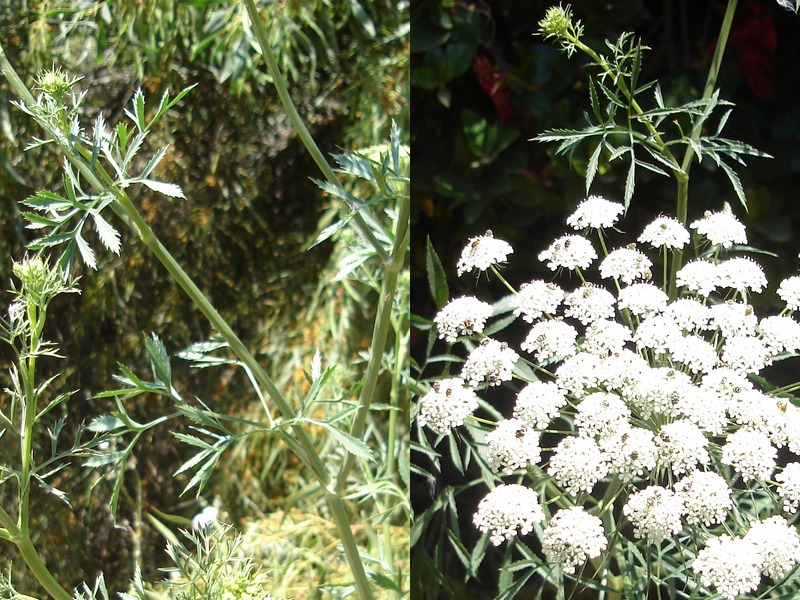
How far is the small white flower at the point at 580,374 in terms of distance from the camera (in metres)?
0.67

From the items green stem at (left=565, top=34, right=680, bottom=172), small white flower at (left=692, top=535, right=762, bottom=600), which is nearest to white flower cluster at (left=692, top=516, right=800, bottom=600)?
small white flower at (left=692, top=535, right=762, bottom=600)

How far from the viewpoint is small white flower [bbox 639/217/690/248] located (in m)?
0.72

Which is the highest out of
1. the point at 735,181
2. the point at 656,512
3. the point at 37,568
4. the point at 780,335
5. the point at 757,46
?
the point at 757,46

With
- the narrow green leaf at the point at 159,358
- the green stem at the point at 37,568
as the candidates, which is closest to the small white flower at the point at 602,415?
the narrow green leaf at the point at 159,358

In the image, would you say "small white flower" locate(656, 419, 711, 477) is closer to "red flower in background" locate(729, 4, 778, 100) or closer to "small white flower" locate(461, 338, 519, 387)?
"small white flower" locate(461, 338, 519, 387)

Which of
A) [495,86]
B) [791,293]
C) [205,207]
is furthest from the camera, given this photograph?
[205,207]

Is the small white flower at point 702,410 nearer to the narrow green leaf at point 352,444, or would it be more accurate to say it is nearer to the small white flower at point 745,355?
the small white flower at point 745,355

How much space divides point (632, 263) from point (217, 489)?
0.93m

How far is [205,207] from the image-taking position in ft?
4.49

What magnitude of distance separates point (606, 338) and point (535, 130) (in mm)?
380

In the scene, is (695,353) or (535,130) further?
(535,130)

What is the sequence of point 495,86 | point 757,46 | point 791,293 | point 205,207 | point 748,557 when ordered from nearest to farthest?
point 748,557
point 791,293
point 757,46
point 495,86
point 205,207

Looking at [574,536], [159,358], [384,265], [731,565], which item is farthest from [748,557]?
[159,358]

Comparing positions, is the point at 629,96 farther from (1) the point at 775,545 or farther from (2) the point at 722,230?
(1) the point at 775,545
